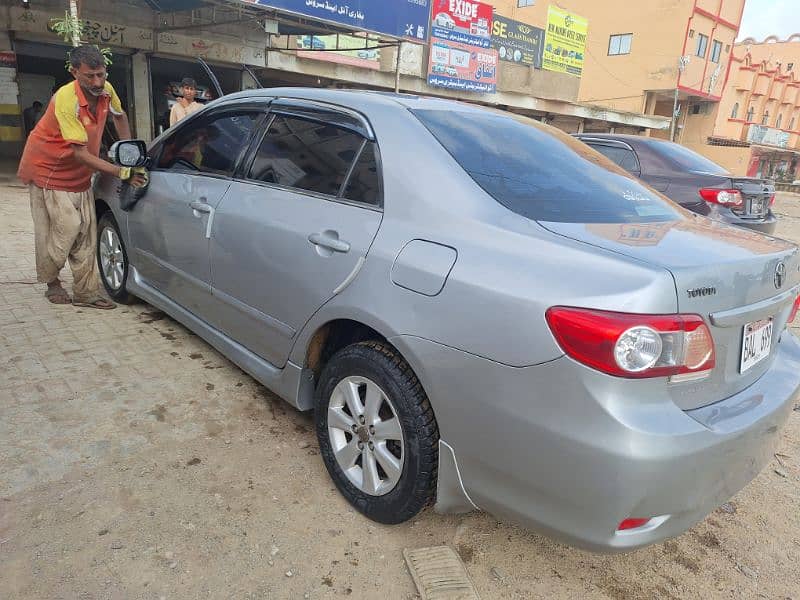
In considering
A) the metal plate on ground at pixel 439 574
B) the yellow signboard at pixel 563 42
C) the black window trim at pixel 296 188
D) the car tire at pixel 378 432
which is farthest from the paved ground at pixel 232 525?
the yellow signboard at pixel 563 42

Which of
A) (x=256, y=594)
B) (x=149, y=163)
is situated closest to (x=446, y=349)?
(x=256, y=594)

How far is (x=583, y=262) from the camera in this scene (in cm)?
159

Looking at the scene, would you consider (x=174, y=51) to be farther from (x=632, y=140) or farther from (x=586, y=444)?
(x=586, y=444)

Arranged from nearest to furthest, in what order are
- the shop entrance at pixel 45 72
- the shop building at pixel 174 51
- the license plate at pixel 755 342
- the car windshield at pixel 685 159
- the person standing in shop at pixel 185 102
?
the license plate at pixel 755 342
the car windshield at pixel 685 159
the person standing in shop at pixel 185 102
the shop building at pixel 174 51
the shop entrance at pixel 45 72

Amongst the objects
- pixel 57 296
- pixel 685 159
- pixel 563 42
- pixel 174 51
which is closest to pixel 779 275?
pixel 57 296

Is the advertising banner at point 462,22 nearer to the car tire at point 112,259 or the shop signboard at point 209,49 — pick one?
the shop signboard at point 209,49

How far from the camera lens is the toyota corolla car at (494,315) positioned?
A: 1.51m

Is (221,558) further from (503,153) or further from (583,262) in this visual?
(503,153)

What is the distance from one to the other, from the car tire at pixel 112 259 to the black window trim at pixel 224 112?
2.62 feet

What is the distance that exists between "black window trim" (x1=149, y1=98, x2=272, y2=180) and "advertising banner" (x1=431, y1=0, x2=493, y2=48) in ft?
50.0

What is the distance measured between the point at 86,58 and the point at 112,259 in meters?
1.43

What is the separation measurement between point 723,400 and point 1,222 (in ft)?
27.0

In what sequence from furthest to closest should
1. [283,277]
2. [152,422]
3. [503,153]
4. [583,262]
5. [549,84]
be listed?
1. [549,84]
2. [152,422]
3. [283,277]
4. [503,153]
5. [583,262]

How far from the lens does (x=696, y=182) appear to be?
576cm
